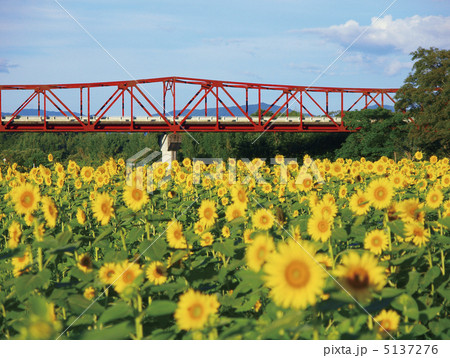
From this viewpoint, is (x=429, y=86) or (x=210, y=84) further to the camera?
(x=210, y=84)

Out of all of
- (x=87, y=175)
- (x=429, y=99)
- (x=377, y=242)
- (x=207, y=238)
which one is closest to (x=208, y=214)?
(x=207, y=238)

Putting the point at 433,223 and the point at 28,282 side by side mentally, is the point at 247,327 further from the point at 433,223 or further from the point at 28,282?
the point at 433,223

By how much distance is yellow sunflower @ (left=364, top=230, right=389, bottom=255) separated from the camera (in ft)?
12.0

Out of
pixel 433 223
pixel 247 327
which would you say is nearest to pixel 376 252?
pixel 433 223

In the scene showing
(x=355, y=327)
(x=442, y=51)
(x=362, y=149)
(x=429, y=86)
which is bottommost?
(x=355, y=327)

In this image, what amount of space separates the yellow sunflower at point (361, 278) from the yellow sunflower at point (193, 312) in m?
0.63

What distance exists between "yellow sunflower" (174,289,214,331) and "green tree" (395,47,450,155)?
35618 mm

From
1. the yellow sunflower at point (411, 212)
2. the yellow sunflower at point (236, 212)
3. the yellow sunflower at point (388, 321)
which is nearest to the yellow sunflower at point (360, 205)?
the yellow sunflower at point (411, 212)

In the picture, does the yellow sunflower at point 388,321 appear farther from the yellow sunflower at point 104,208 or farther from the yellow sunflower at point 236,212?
the yellow sunflower at point 104,208

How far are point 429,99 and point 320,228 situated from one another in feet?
137

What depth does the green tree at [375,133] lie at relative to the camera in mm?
49812

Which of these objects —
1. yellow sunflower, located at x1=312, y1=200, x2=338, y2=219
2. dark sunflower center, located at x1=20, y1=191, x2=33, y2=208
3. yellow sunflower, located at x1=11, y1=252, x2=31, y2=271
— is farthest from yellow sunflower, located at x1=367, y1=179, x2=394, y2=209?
dark sunflower center, located at x1=20, y1=191, x2=33, y2=208

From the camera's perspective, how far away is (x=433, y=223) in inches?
150

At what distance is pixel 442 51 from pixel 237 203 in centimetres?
4527
